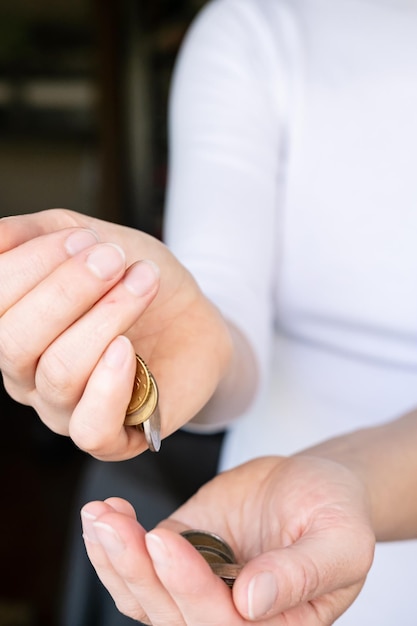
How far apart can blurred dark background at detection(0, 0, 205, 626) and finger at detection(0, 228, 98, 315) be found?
5.39 feet

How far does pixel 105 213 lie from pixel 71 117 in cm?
81

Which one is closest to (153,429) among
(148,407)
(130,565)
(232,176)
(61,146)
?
(148,407)

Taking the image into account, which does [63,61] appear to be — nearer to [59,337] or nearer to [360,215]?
[360,215]

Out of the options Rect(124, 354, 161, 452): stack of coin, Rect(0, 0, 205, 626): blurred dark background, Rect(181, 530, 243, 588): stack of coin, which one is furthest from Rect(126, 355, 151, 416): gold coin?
Rect(0, 0, 205, 626): blurred dark background

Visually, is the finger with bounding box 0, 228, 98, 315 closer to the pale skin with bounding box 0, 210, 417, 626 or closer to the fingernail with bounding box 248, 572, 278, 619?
the pale skin with bounding box 0, 210, 417, 626

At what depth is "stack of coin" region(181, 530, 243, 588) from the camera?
553mm

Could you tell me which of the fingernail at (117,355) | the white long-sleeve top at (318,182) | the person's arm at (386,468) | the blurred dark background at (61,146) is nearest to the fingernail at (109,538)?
the fingernail at (117,355)

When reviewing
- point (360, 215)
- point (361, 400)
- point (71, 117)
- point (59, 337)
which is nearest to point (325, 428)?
point (361, 400)

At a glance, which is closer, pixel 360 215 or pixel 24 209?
pixel 360 215

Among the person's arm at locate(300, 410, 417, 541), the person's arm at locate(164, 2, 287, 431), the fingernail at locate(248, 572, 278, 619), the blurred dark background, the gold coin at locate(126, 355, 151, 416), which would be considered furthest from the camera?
the blurred dark background

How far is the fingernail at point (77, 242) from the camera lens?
0.53 meters

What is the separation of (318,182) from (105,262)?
0.49 meters

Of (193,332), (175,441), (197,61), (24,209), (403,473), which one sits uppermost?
(197,61)

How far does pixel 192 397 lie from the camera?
656 millimetres
